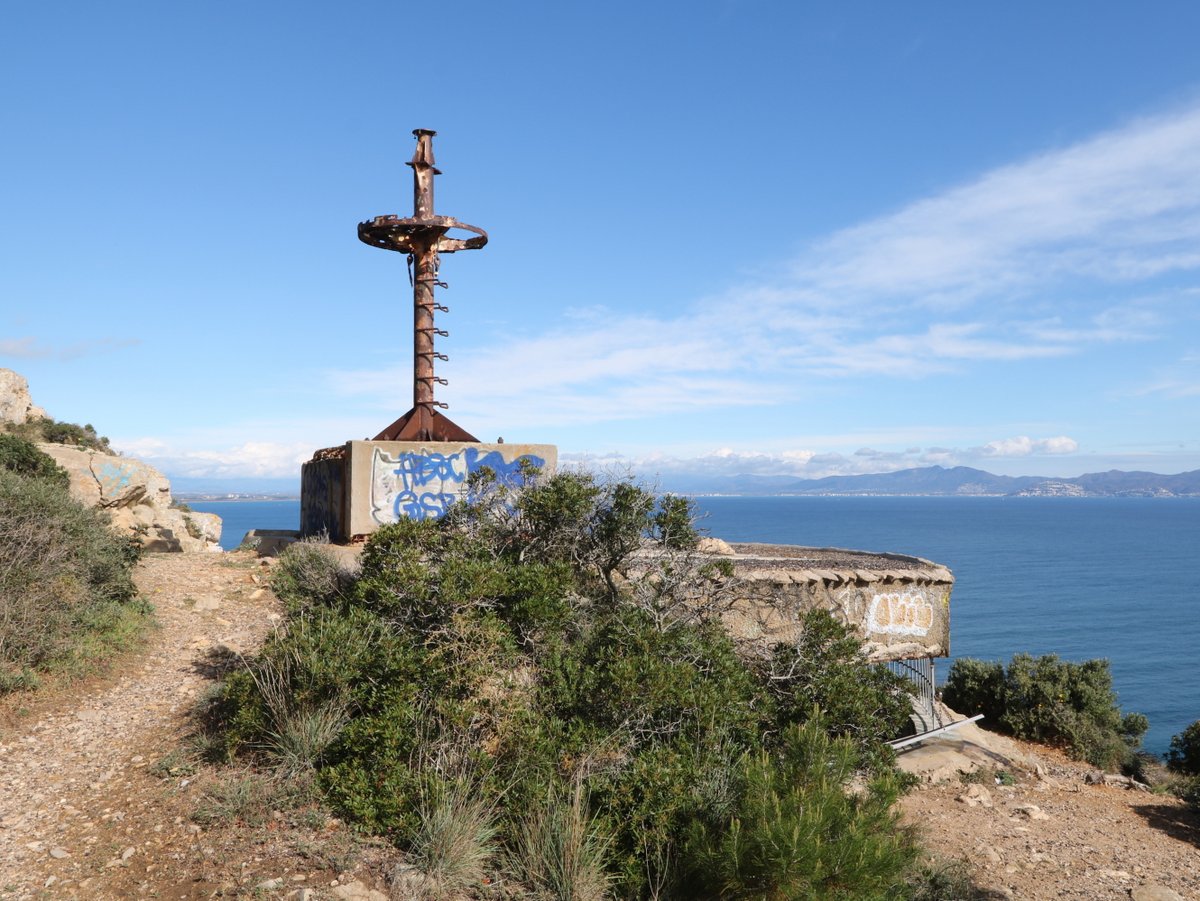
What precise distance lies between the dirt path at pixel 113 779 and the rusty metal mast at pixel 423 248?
5939mm

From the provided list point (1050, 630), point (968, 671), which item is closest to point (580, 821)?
point (968, 671)

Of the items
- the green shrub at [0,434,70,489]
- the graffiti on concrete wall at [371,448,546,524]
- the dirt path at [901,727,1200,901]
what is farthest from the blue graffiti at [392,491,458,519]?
the dirt path at [901,727,1200,901]

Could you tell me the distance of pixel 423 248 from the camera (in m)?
17.2

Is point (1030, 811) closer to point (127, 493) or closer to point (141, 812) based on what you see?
point (141, 812)

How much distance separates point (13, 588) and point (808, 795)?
959 centimetres

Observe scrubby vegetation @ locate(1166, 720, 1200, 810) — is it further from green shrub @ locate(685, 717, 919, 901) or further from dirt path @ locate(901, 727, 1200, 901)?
green shrub @ locate(685, 717, 919, 901)

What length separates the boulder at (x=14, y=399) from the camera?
32469 mm

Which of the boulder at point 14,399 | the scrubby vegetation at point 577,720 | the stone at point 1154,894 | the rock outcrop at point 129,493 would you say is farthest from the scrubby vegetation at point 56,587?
the boulder at point 14,399

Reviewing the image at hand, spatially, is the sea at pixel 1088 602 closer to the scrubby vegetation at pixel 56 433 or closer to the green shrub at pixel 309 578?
the green shrub at pixel 309 578

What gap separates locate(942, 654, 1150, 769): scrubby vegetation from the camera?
64.9 feet

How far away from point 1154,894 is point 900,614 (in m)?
5.26

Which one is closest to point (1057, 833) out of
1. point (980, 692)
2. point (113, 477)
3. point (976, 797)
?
point (976, 797)

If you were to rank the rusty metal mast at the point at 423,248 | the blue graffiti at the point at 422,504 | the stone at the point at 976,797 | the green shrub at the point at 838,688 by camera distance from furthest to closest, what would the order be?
the rusty metal mast at the point at 423,248 < the blue graffiti at the point at 422,504 < the stone at the point at 976,797 < the green shrub at the point at 838,688

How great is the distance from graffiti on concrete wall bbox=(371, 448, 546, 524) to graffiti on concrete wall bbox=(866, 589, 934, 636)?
6547 mm
